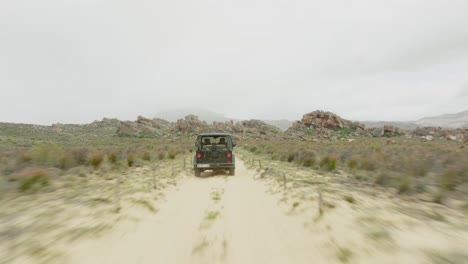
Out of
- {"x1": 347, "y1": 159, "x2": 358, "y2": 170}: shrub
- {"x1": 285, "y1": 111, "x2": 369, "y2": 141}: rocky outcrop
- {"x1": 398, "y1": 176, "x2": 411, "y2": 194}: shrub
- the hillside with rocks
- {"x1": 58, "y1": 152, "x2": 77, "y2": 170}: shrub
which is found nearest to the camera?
{"x1": 398, "y1": 176, "x2": 411, "y2": 194}: shrub

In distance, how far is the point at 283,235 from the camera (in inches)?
211

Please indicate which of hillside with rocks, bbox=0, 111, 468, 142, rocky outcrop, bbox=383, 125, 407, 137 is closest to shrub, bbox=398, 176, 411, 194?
hillside with rocks, bbox=0, 111, 468, 142

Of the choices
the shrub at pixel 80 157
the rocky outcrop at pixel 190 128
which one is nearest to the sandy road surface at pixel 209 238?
the shrub at pixel 80 157

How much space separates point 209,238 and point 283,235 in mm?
1516

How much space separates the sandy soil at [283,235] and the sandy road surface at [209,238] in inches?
0.6

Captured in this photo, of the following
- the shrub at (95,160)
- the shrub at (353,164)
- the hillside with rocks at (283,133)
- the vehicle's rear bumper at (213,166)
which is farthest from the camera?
the hillside with rocks at (283,133)

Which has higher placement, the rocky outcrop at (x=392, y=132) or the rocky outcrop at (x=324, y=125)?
the rocky outcrop at (x=324, y=125)

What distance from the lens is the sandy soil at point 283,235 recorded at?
4250mm

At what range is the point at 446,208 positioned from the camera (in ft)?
22.5

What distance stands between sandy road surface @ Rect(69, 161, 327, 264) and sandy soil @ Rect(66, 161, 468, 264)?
0.05ft

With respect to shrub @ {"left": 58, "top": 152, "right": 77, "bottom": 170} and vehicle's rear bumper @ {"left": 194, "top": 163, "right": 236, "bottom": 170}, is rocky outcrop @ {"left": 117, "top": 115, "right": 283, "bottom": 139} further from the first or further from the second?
vehicle's rear bumper @ {"left": 194, "top": 163, "right": 236, "bottom": 170}

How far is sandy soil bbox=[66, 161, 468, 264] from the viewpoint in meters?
4.25

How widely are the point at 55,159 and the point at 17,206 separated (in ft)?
23.7

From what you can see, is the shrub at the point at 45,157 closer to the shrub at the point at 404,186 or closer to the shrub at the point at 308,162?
the shrub at the point at 308,162
